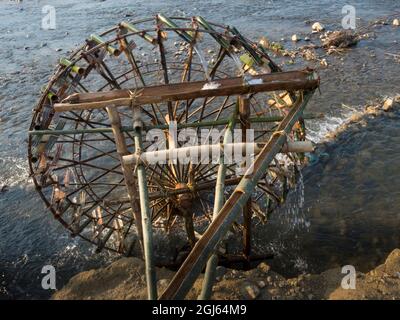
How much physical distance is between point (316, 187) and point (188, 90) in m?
5.82

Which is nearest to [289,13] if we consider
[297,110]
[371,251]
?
[371,251]

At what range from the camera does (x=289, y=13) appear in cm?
2019

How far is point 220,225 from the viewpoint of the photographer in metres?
3.83

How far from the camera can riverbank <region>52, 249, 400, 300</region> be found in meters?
5.86

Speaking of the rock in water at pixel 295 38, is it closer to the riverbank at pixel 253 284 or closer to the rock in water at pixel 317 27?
the rock in water at pixel 317 27

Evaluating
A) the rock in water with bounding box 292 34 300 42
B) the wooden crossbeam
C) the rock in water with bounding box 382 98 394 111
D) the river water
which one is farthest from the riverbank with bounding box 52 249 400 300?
the rock in water with bounding box 292 34 300 42

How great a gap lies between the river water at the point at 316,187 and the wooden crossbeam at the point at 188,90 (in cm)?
236

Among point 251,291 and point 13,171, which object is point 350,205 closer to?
point 251,291

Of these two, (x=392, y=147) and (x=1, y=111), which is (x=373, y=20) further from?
(x=1, y=111)

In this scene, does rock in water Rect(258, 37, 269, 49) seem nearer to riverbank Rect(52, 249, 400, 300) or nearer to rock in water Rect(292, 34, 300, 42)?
rock in water Rect(292, 34, 300, 42)

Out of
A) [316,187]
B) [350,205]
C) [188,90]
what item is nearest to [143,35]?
[188,90]

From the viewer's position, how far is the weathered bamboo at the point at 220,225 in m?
3.47

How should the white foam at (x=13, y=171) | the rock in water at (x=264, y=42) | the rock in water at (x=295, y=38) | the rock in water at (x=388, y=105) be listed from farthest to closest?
the rock in water at (x=295, y=38)
the rock in water at (x=264, y=42)
the rock in water at (x=388, y=105)
the white foam at (x=13, y=171)

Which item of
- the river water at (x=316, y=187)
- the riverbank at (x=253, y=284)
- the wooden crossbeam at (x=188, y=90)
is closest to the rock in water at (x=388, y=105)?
the river water at (x=316, y=187)
